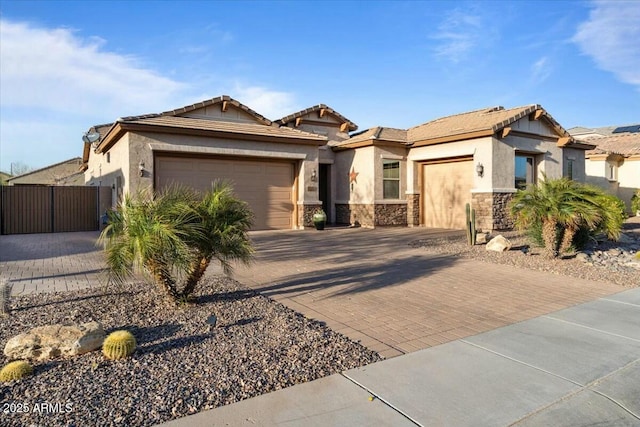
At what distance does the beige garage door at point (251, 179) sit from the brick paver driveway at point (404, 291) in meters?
5.22

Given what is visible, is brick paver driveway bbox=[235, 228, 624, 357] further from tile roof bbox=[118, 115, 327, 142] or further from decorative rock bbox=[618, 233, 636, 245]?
decorative rock bbox=[618, 233, 636, 245]

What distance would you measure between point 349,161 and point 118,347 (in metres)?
16.0

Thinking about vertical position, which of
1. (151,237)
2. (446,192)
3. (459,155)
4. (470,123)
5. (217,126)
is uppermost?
(470,123)

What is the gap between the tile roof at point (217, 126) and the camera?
14.0 meters

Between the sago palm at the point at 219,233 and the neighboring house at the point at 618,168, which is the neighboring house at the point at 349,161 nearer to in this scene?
the neighboring house at the point at 618,168

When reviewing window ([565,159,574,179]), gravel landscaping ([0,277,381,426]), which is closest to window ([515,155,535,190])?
window ([565,159,574,179])

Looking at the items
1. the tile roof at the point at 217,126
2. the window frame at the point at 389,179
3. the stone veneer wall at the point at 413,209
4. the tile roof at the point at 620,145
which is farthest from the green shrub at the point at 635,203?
the tile roof at the point at 217,126

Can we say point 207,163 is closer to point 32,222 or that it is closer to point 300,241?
point 300,241

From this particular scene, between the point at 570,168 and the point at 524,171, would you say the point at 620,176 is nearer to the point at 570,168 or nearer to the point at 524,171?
the point at 570,168

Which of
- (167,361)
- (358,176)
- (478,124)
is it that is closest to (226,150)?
(358,176)

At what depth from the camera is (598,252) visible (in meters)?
10.8

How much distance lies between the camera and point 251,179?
16375mm

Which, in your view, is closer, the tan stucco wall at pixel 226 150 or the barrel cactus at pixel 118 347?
the barrel cactus at pixel 118 347

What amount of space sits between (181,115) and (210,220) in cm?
1114
